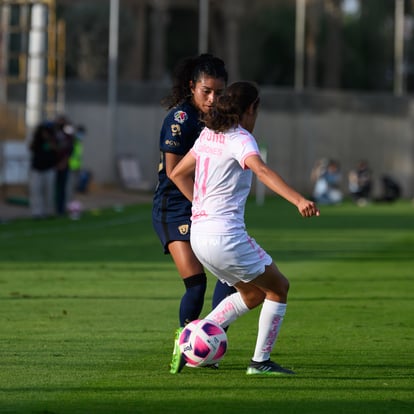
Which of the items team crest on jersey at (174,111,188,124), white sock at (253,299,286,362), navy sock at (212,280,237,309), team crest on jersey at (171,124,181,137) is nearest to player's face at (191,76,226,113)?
team crest on jersey at (174,111,188,124)

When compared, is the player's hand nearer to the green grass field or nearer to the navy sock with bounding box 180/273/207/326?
the green grass field

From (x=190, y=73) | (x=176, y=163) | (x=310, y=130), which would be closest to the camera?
(x=176, y=163)

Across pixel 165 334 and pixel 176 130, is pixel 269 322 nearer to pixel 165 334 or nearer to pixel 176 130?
pixel 176 130

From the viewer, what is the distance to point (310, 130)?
5406cm

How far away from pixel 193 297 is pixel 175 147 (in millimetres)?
1055

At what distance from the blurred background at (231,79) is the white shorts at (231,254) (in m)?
24.0

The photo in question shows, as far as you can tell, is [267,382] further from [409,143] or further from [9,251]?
[409,143]

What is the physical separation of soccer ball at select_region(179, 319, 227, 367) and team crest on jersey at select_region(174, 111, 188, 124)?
1.41 meters

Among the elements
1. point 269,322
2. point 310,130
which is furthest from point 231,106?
point 310,130

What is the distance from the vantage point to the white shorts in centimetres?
825

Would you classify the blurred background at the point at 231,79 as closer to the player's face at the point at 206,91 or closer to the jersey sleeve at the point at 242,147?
the player's face at the point at 206,91

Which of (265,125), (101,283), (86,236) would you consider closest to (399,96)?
(265,125)

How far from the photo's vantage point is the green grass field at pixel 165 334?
7.89m

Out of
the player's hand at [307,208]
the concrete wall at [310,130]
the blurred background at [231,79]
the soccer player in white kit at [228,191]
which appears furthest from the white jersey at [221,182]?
the concrete wall at [310,130]
